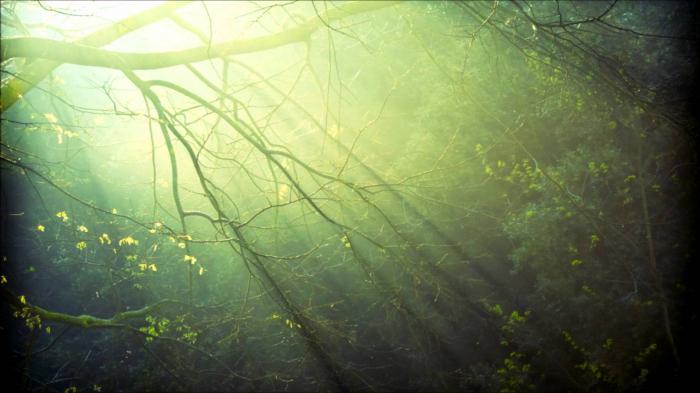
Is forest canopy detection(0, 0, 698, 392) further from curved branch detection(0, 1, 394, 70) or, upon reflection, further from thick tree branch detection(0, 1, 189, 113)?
curved branch detection(0, 1, 394, 70)

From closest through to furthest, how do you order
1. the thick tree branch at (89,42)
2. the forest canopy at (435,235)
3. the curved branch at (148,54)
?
the curved branch at (148,54), the thick tree branch at (89,42), the forest canopy at (435,235)

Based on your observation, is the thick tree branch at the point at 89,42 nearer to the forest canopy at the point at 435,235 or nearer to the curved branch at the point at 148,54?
the forest canopy at the point at 435,235

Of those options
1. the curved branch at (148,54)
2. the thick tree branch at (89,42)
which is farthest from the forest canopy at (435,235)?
the curved branch at (148,54)

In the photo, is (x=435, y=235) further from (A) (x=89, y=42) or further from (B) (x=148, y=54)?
(A) (x=89, y=42)

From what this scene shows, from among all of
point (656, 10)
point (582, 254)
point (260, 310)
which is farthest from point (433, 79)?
point (260, 310)

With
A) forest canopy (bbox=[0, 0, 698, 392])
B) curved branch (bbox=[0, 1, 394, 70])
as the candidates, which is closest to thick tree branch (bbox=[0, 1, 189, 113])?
forest canopy (bbox=[0, 0, 698, 392])

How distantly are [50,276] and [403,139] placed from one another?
6551mm

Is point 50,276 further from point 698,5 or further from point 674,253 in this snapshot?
point 698,5

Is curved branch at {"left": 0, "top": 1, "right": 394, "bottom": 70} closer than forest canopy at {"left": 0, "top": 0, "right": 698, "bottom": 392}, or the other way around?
curved branch at {"left": 0, "top": 1, "right": 394, "bottom": 70}

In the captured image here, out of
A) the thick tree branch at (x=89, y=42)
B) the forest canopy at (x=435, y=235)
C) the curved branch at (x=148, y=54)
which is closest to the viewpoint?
the curved branch at (x=148, y=54)

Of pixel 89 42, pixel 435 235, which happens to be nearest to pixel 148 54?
pixel 89 42

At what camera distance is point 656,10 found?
4.52 m

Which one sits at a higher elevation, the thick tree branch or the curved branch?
the thick tree branch

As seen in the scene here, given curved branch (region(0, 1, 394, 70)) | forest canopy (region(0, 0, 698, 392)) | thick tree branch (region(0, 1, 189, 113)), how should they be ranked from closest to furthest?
curved branch (region(0, 1, 394, 70)) → thick tree branch (region(0, 1, 189, 113)) → forest canopy (region(0, 0, 698, 392))
